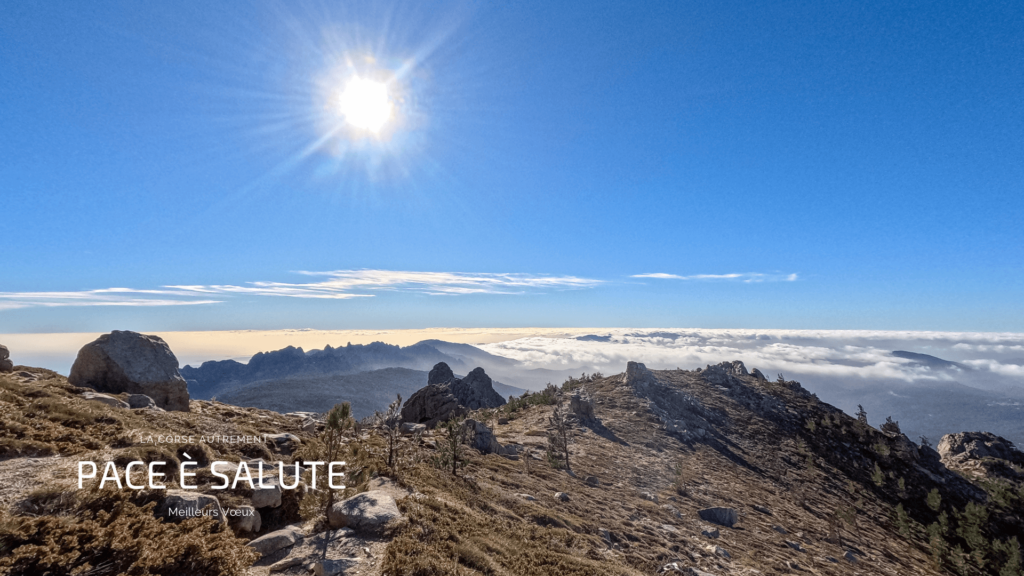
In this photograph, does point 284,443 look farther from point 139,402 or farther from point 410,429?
point 410,429

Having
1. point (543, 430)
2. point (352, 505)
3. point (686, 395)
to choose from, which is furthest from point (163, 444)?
point (686, 395)

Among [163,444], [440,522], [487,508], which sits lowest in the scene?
[487,508]

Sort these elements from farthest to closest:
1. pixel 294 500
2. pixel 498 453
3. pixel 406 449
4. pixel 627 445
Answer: pixel 627 445
pixel 498 453
pixel 406 449
pixel 294 500

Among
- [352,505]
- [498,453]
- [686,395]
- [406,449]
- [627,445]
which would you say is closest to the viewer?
[352,505]

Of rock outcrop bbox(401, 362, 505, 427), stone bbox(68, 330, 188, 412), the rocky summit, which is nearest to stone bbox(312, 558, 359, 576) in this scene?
the rocky summit

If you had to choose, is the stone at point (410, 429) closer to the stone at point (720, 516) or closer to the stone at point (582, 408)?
the stone at point (582, 408)

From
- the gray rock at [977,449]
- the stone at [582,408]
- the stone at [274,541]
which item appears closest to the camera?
the stone at [274,541]

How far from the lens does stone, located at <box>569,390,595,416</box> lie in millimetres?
43062

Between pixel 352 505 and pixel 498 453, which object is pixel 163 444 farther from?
pixel 498 453

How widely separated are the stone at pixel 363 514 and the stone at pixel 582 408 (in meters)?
32.9

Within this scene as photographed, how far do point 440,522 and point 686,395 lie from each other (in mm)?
47921

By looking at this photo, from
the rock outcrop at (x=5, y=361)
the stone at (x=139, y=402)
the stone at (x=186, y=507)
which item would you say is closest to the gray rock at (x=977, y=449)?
the stone at (x=186, y=507)

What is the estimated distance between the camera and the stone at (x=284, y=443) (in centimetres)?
2112

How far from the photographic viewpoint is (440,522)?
12867mm
